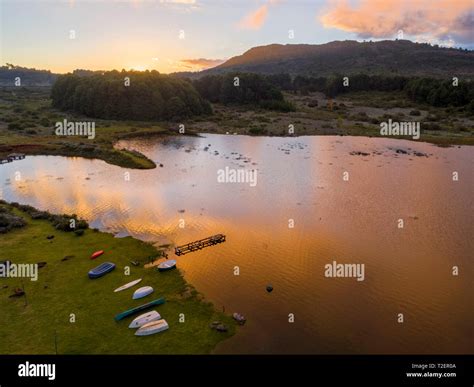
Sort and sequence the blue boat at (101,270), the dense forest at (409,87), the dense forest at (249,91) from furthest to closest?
the dense forest at (249,91) < the dense forest at (409,87) < the blue boat at (101,270)

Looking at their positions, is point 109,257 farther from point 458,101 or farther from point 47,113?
point 458,101

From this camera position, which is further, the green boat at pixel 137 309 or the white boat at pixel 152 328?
the green boat at pixel 137 309

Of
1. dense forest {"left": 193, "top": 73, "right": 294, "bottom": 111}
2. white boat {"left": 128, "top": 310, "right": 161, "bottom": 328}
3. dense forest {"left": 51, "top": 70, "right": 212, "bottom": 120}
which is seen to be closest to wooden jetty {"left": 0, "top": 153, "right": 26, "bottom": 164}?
dense forest {"left": 51, "top": 70, "right": 212, "bottom": 120}

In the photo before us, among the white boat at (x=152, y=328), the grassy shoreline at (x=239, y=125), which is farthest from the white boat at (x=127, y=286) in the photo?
the grassy shoreline at (x=239, y=125)

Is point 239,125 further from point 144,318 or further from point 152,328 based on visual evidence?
point 152,328

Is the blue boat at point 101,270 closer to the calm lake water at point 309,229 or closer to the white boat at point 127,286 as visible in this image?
the white boat at point 127,286

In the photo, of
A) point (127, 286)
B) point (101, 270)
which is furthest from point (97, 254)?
point (127, 286)
